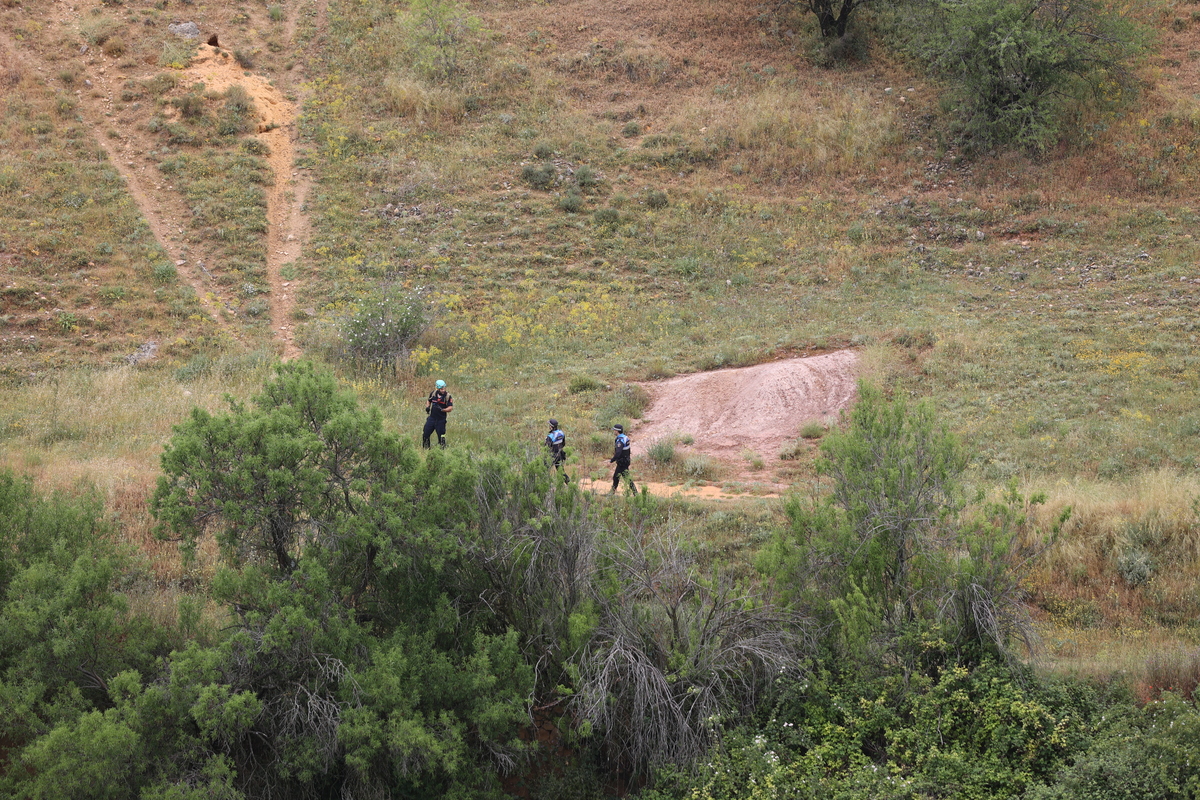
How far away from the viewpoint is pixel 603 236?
1040 inches

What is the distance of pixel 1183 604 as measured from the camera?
11.2 metres

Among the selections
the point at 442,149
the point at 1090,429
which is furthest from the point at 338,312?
the point at 1090,429

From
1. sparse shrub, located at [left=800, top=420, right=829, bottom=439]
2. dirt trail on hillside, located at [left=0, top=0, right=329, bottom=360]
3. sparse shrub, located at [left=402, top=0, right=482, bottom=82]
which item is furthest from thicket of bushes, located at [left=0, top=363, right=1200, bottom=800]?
sparse shrub, located at [left=402, top=0, right=482, bottom=82]

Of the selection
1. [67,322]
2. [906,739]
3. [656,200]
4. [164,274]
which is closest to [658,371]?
[656,200]

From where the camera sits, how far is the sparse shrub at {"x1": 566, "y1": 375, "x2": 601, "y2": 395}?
62.5 ft

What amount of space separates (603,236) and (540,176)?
3364 mm

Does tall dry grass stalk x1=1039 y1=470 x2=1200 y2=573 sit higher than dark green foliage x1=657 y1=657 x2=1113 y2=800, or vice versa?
tall dry grass stalk x1=1039 y1=470 x2=1200 y2=573

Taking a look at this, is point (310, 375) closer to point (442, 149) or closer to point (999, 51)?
point (442, 149)

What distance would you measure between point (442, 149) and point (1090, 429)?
68.6 ft

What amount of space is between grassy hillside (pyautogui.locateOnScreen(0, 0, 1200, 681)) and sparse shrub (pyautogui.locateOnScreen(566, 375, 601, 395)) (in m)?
0.13

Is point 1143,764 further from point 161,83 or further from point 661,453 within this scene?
point 161,83

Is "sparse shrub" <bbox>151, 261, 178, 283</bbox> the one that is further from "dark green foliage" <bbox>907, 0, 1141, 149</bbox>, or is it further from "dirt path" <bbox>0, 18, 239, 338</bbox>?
"dark green foliage" <bbox>907, 0, 1141, 149</bbox>

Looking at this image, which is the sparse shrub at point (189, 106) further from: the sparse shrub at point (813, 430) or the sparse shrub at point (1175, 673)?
the sparse shrub at point (1175, 673)

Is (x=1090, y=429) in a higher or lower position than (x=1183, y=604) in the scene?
higher
